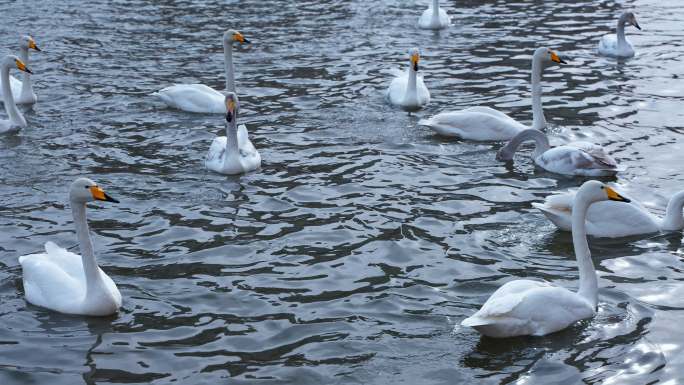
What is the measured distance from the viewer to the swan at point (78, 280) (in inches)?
357

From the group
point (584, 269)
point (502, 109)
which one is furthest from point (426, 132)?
point (584, 269)

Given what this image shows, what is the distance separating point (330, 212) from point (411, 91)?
478 cm

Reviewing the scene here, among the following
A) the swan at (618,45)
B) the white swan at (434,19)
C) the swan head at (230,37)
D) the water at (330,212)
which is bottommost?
the water at (330,212)

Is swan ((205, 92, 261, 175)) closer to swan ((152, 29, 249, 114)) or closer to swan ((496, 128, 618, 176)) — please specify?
swan ((152, 29, 249, 114))

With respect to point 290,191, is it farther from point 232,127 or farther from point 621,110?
point 621,110

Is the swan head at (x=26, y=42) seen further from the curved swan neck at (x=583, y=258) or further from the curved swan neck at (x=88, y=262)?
the curved swan neck at (x=583, y=258)

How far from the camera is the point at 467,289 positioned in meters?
9.53

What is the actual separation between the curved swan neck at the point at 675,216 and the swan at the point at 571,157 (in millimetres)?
1958

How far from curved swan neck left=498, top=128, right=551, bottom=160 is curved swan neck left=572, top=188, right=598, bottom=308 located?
4120 mm

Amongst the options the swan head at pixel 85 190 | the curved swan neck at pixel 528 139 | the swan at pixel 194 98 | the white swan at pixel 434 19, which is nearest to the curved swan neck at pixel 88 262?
the swan head at pixel 85 190

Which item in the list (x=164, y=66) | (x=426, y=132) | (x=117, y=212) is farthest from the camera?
(x=164, y=66)

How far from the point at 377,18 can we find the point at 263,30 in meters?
2.69

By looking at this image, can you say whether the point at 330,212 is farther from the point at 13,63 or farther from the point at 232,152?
the point at 13,63

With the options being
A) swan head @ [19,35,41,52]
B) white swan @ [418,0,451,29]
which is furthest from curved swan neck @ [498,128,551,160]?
white swan @ [418,0,451,29]
